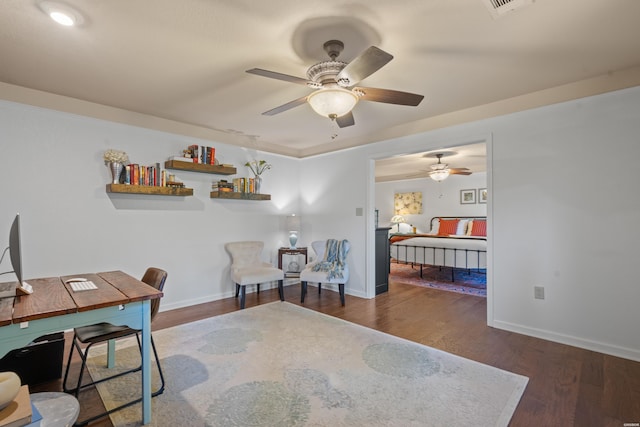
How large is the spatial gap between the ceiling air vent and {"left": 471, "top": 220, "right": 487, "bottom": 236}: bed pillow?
6.30 metres

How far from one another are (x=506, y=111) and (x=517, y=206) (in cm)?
102

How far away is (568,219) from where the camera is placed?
291 centimetres

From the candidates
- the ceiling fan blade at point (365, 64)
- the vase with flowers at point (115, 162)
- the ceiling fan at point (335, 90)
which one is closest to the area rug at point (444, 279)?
the ceiling fan at point (335, 90)

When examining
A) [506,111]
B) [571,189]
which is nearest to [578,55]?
[506,111]

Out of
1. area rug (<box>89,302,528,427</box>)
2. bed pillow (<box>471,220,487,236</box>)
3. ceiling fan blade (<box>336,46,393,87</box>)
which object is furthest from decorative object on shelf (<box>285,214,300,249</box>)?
bed pillow (<box>471,220,487,236</box>)

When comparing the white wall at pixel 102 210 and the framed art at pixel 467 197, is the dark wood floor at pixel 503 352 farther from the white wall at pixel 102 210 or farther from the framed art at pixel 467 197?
the framed art at pixel 467 197

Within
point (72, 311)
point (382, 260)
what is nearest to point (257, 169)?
Answer: point (382, 260)

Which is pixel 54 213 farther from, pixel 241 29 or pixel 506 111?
pixel 506 111

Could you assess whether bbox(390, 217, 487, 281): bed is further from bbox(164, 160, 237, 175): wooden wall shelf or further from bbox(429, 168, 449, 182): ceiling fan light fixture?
bbox(164, 160, 237, 175): wooden wall shelf

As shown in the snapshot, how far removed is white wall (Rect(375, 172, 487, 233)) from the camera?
26.8 ft

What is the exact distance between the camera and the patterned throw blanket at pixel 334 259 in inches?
166

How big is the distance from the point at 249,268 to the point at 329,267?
114cm

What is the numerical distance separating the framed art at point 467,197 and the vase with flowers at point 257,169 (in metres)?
5.79

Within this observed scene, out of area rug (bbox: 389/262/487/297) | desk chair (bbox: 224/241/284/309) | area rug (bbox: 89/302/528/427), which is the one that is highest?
desk chair (bbox: 224/241/284/309)
